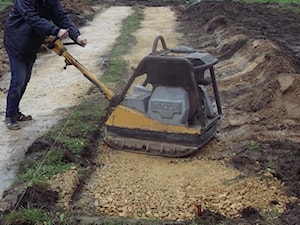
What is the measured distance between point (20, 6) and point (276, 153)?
374 cm

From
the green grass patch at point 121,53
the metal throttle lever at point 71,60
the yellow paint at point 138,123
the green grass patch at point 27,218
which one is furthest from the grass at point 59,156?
the green grass patch at point 121,53

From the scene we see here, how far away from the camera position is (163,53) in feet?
21.0

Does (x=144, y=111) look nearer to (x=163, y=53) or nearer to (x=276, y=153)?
(x=163, y=53)

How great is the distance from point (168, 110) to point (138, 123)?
43 cm

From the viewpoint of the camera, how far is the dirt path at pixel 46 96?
659 centimetres

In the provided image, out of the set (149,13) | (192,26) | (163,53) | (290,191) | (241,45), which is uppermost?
(163,53)

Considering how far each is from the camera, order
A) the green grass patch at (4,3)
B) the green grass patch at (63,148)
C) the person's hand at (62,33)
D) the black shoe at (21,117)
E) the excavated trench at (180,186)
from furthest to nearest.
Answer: the green grass patch at (4,3), the black shoe at (21,117), the person's hand at (62,33), the green grass patch at (63,148), the excavated trench at (180,186)

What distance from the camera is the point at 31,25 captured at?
6.78m

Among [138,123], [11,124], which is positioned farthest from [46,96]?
[138,123]

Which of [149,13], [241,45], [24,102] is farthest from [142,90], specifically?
[149,13]

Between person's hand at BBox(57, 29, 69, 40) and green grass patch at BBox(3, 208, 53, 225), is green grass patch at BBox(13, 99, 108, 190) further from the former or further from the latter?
person's hand at BBox(57, 29, 69, 40)

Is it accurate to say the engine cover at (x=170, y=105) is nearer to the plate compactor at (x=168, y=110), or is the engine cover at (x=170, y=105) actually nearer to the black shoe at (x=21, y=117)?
the plate compactor at (x=168, y=110)

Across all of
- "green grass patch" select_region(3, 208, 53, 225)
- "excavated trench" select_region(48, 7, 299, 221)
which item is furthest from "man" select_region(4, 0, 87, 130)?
"green grass patch" select_region(3, 208, 53, 225)

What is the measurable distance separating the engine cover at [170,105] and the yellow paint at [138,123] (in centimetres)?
6
